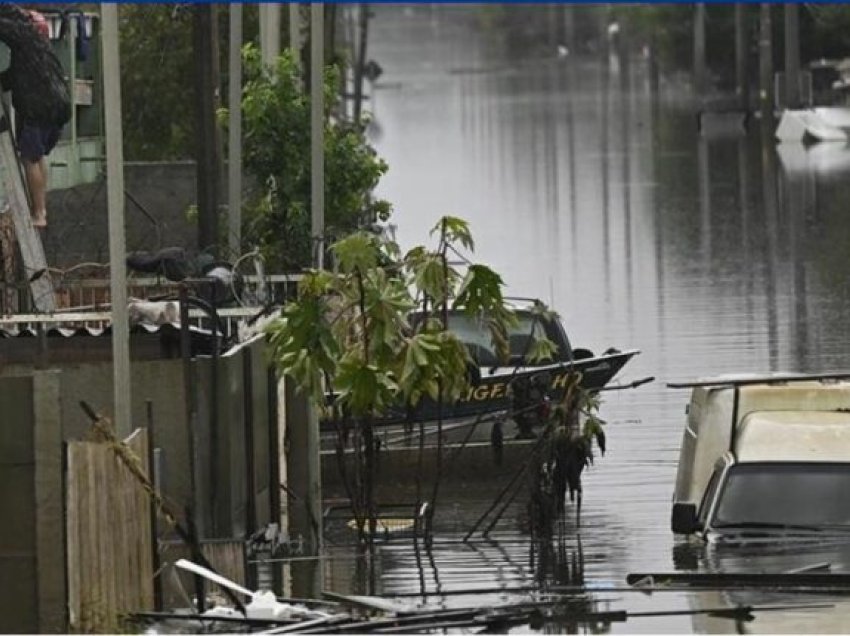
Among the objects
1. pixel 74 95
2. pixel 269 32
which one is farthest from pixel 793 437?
pixel 269 32

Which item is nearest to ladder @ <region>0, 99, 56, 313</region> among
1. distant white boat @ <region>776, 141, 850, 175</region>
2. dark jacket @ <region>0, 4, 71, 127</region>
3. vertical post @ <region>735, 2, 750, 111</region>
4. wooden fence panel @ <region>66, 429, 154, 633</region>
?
dark jacket @ <region>0, 4, 71, 127</region>

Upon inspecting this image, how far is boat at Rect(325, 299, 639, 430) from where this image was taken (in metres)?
27.0

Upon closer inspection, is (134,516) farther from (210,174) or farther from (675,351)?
(675,351)

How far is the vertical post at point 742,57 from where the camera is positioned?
112 meters

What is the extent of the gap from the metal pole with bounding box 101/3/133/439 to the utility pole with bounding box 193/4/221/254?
32.7 ft

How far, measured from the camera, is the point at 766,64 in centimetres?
10850

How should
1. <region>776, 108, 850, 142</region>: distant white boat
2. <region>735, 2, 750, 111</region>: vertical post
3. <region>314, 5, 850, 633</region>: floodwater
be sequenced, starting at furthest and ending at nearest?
<region>735, 2, 750, 111</region>: vertical post < <region>776, 108, 850, 142</region>: distant white boat < <region>314, 5, 850, 633</region>: floodwater

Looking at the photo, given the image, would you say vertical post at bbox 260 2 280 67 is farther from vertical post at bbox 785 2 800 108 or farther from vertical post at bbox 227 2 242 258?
vertical post at bbox 785 2 800 108

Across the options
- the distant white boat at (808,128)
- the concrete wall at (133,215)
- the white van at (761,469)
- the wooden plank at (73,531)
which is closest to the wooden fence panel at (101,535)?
the wooden plank at (73,531)

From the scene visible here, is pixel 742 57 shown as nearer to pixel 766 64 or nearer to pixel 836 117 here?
pixel 766 64

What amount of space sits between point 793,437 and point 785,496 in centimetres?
78

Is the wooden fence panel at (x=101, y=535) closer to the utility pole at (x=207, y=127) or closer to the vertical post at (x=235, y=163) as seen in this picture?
the vertical post at (x=235, y=163)

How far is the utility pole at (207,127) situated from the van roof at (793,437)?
32.4ft

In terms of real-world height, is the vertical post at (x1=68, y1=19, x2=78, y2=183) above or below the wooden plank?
above
